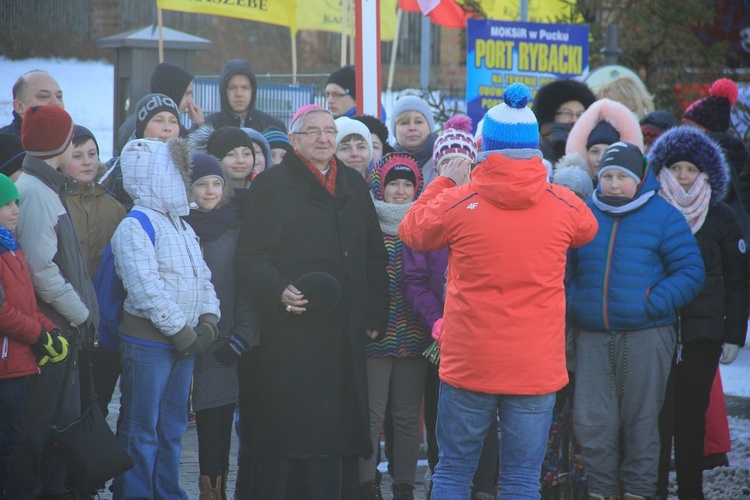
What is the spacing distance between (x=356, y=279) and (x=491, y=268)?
1.06 metres

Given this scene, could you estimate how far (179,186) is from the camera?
16.4 ft

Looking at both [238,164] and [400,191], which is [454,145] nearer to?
[400,191]

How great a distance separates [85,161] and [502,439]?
2.71 m

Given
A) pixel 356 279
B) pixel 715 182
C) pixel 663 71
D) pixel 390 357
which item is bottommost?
pixel 390 357

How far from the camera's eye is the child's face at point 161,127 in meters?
5.80

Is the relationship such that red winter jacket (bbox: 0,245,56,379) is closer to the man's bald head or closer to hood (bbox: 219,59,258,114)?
Answer: the man's bald head

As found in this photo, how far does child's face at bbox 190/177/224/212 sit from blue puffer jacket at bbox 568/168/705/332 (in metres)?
1.84

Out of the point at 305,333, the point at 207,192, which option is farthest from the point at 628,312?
the point at 207,192

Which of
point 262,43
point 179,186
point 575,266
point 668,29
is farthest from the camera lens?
point 262,43

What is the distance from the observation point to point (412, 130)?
648 centimetres

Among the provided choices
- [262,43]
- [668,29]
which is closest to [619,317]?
[668,29]

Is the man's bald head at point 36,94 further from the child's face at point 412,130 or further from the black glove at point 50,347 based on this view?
the child's face at point 412,130

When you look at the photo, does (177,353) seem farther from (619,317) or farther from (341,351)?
Answer: (619,317)

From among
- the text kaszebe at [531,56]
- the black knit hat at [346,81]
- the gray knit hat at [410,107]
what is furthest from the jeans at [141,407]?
the text kaszebe at [531,56]
